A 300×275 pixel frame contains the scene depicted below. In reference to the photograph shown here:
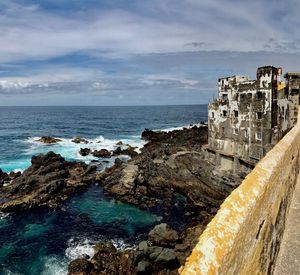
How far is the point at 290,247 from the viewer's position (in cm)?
784

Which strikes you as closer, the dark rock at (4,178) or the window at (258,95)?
the window at (258,95)

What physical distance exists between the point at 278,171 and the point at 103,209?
28118 mm

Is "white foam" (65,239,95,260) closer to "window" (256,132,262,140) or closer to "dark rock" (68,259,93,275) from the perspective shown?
"dark rock" (68,259,93,275)

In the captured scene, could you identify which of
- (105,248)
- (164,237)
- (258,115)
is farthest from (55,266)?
(258,115)

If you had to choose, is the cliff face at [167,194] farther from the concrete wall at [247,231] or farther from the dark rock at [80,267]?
the concrete wall at [247,231]

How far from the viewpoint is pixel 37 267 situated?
71.9 ft

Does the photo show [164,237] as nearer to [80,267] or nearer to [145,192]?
[80,267]

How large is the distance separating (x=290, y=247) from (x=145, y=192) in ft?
97.0

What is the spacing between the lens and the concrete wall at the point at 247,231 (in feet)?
10.9

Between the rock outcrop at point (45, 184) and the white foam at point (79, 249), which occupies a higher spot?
the rock outcrop at point (45, 184)

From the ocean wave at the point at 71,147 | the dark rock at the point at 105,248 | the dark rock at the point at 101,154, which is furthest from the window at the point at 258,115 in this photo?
the dark rock at the point at 101,154

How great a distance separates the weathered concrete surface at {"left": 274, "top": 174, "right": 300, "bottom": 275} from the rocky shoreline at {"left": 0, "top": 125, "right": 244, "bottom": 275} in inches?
502

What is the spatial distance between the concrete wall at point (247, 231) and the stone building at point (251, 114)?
2561 centimetres

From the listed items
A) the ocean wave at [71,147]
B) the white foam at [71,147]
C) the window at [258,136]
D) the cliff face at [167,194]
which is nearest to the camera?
the cliff face at [167,194]
